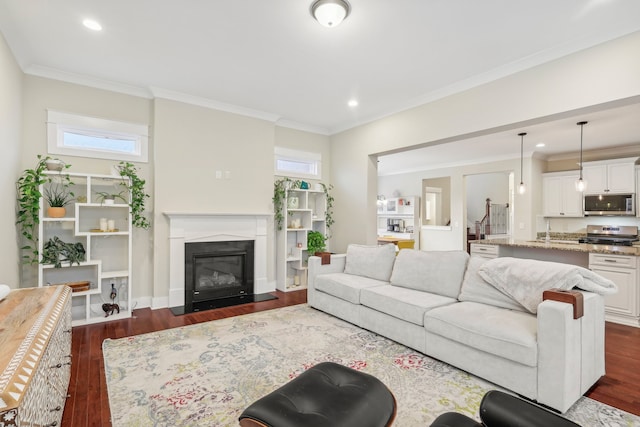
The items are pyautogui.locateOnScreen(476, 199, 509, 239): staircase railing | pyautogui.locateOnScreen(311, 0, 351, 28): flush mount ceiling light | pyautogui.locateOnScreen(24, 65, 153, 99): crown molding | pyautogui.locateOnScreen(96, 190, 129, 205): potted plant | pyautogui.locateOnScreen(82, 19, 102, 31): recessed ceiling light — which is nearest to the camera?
pyautogui.locateOnScreen(311, 0, 351, 28): flush mount ceiling light

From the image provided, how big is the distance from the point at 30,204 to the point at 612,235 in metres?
9.30

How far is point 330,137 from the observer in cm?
618

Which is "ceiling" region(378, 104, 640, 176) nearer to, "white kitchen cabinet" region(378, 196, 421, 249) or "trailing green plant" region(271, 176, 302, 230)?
"white kitchen cabinet" region(378, 196, 421, 249)

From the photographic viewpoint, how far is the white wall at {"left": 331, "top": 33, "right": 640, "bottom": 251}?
2799mm

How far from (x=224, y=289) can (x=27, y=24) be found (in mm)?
3595

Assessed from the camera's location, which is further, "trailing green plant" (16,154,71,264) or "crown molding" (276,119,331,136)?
"crown molding" (276,119,331,136)

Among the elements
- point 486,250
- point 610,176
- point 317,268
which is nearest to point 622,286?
point 486,250

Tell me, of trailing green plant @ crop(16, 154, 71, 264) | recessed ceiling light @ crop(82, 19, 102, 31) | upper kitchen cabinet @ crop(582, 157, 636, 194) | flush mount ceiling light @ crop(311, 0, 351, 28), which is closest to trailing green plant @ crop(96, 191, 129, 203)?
trailing green plant @ crop(16, 154, 71, 264)

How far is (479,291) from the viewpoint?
299 cm

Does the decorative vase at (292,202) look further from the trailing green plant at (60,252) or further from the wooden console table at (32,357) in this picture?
the wooden console table at (32,357)

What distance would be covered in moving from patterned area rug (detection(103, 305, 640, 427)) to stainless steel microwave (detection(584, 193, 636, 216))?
5679 millimetres

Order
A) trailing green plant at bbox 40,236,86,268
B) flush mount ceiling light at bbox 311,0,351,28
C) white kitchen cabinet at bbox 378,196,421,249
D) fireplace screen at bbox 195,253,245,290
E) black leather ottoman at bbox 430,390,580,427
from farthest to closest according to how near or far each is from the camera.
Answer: white kitchen cabinet at bbox 378,196,421,249, fireplace screen at bbox 195,253,245,290, trailing green plant at bbox 40,236,86,268, flush mount ceiling light at bbox 311,0,351,28, black leather ottoman at bbox 430,390,580,427

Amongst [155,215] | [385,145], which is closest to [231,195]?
[155,215]

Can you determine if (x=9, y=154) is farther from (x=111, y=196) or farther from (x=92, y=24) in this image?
(x=92, y=24)
